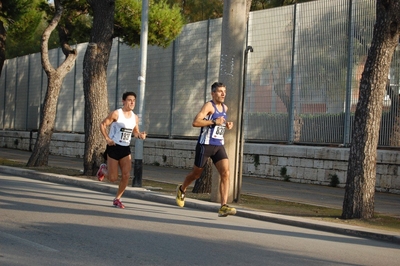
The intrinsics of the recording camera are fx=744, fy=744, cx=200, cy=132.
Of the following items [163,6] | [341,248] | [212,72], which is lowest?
[341,248]

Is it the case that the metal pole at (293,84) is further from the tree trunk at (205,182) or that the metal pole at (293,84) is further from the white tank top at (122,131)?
the white tank top at (122,131)

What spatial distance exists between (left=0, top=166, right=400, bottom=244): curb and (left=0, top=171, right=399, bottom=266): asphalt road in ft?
0.66

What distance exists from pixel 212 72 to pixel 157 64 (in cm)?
369

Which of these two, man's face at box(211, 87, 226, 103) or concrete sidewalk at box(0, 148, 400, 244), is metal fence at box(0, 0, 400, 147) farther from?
man's face at box(211, 87, 226, 103)

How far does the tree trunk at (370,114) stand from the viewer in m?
11.9

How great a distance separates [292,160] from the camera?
20078mm

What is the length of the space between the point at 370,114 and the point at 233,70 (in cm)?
314

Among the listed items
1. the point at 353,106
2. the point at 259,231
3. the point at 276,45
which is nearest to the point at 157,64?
the point at 276,45

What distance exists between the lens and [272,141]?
831 inches

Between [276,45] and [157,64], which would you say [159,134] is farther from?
[276,45]

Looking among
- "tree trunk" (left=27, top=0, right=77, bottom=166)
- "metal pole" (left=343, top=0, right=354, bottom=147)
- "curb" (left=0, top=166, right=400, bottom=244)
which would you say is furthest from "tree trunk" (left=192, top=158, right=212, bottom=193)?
"tree trunk" (left=27, top=0, right=77, bottom=166)

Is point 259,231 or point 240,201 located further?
point 240,201

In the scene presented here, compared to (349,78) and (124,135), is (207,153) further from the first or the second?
(349,78)

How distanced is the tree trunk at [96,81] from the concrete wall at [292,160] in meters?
4.54
